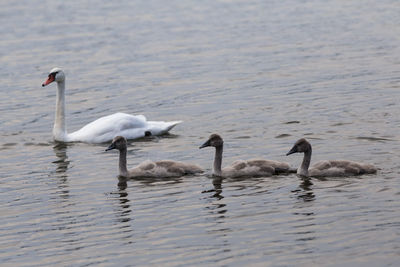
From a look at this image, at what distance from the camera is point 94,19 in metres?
39.9

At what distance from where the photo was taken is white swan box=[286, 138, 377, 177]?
559 inches

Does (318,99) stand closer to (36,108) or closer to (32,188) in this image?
(36,108)

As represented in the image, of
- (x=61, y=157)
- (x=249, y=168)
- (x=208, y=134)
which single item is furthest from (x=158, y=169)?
(x=208, y=134)

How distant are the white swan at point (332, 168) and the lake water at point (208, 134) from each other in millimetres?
214

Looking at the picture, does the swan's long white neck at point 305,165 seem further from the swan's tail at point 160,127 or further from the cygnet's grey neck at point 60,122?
the cygnet's grey neck at point 60,122

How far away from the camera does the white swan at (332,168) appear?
14195mm

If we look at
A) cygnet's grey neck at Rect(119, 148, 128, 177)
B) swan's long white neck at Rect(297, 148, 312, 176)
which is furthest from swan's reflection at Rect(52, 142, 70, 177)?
swan's long white neck at Rect(297, 148, 312, 176)

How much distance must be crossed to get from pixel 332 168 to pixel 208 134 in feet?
14.7

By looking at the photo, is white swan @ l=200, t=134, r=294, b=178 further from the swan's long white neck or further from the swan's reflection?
the swan's reflection

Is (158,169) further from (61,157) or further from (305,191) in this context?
(61,157)

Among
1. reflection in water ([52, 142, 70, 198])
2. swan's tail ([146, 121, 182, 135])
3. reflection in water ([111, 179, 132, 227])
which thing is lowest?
reflection in water ([111, 179, 132, 227])

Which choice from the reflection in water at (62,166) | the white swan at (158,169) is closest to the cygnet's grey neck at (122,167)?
the white swan at (158,169)

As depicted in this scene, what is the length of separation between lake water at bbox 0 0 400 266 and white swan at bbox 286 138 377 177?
21cm

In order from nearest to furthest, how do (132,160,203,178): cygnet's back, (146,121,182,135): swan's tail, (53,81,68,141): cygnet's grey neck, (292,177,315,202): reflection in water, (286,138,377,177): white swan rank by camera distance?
1. (292,177,315,202): reflection in water
2. (286,138,377,177): white swan
3. (132,160,203,178): cygnet's back
4. (146,121,182,135): swan's tail
5. (53,81,68,141): cygnet's grey neck
